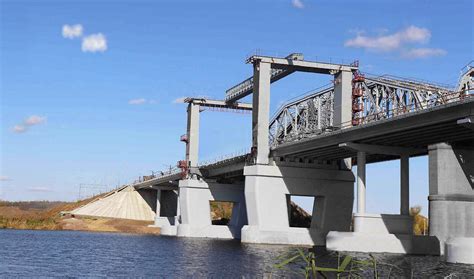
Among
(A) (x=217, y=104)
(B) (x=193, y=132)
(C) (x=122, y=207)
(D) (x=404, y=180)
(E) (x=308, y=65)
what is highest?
(E) (x=308, y=65)

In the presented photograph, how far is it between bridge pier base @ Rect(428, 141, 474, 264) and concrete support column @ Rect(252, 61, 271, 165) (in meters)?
29.0

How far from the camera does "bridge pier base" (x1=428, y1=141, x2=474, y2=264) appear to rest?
204 feet

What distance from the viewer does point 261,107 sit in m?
90.0

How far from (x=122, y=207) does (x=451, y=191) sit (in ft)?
360

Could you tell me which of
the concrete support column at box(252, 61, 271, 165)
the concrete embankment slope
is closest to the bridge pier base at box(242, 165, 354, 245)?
the concrete support column at box(252, 61, 271, 165)

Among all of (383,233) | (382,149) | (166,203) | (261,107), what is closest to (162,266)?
(383,233)

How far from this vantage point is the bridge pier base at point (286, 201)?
3339 inches

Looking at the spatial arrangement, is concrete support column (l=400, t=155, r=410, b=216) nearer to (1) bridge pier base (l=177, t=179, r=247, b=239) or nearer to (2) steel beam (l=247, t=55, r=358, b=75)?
(2) steel beam (l=247, t=55, r=358, b=75)

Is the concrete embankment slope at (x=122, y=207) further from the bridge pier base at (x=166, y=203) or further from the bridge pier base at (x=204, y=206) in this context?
the bridge pier base at (x=204, y=206)

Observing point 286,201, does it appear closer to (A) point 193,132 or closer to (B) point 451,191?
(B) point 451,191

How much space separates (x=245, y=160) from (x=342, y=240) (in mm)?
27106

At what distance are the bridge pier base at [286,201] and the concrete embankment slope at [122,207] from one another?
75.8 meters

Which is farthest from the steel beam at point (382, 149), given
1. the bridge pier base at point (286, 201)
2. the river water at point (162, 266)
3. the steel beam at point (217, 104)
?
the steel beam at point (217, 104)

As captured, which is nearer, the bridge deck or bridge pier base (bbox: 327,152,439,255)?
the bridge deck
